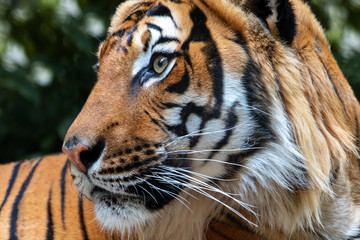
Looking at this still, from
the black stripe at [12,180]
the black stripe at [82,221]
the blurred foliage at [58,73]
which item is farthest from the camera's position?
the blurred foliage at [58,73]

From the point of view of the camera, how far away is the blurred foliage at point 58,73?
364 centimetres

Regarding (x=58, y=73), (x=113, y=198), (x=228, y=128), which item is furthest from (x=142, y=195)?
(x=58, y=73)

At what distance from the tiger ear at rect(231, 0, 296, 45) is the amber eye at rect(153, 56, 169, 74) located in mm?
325

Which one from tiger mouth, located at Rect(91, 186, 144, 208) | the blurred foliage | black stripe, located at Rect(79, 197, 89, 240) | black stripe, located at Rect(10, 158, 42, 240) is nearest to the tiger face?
tiger mouth, located at Rect(91, 186, 144, 208)

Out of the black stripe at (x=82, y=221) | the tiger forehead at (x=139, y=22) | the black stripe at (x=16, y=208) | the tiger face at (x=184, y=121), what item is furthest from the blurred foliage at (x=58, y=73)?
the tiger face at (x=184, y=121)

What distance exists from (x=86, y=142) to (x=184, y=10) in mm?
593

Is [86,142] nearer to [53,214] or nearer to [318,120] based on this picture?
[53,214]

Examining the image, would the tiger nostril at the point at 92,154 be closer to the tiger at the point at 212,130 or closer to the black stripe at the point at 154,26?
the tiger at the point at 212,130

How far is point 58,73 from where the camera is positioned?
378cm

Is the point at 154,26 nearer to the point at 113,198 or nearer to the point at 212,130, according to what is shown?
the point at 212,130

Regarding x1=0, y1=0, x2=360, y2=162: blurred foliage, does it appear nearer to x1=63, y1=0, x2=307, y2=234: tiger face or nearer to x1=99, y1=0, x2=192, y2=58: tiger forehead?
x1=99, y1=0, x2=192, y2=58: tiger forehead

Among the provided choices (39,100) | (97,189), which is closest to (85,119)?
(97,189)

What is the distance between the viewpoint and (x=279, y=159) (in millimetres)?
1754

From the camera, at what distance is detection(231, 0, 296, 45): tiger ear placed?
1777 millimetres
